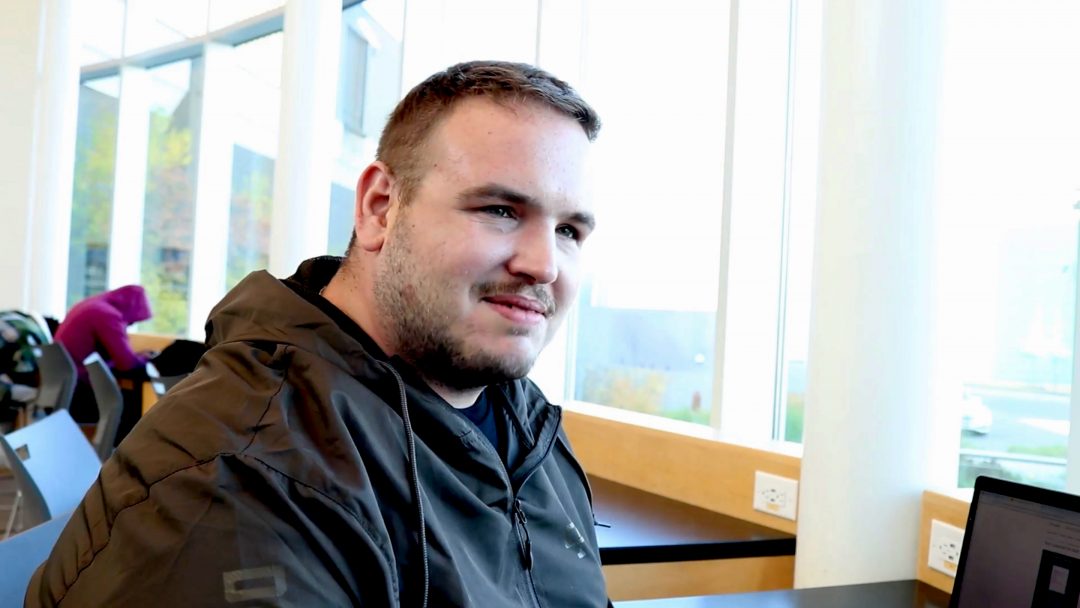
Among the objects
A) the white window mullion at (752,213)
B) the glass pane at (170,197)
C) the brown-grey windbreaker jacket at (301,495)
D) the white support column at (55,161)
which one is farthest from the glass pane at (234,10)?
the brown-grey windbreaker jacket at (301,495)

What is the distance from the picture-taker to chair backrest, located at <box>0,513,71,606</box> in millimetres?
1178

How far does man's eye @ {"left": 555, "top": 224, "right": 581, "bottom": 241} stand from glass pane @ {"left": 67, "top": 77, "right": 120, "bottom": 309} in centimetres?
798

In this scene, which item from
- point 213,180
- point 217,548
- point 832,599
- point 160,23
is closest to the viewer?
point 217,548

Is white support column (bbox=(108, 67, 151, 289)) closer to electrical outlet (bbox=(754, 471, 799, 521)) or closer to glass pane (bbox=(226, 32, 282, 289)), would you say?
glass pane (bbox=(226, 32, 282, 289))

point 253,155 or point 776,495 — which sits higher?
Answer: point 253,155

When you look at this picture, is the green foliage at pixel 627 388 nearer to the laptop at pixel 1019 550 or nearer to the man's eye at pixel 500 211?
the laptop at pixel 1019 550

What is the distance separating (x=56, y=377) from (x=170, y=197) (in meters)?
3.61

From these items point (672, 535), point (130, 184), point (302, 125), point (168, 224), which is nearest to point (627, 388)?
point (672, 535)

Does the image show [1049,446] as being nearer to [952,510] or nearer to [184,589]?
[952,510]

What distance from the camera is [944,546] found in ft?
5.89

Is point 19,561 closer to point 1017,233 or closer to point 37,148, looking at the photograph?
point 1017,233

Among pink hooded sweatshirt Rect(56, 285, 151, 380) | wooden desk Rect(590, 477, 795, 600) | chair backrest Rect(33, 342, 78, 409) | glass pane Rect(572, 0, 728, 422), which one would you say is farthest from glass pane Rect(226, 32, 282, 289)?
wooden desk Rect(590, 477, 795, 600)

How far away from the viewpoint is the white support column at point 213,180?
718 cm

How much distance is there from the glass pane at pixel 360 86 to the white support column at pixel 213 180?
1.57 m
